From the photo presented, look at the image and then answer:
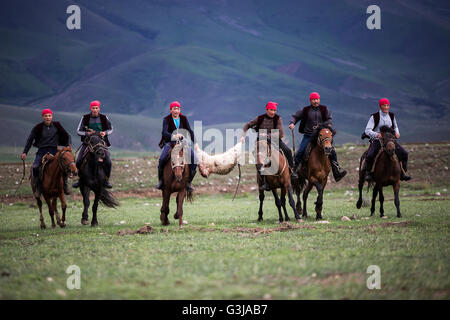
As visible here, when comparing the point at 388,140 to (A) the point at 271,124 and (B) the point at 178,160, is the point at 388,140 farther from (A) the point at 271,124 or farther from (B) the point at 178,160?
(B) the point at 178,160

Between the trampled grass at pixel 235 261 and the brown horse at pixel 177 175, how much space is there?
25.4 inches

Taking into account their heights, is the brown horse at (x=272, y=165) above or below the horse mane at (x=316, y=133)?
below

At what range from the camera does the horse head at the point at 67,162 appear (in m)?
14.9

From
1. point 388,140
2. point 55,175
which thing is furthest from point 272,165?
point 55,175

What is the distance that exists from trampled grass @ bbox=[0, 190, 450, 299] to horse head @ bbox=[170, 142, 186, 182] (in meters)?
1.39

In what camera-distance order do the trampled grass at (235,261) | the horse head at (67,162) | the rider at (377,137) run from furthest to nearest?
the rider at (377,137) → the horse head at (67,162) → the trampled grass at (235,261)

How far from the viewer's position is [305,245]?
10.9 metres

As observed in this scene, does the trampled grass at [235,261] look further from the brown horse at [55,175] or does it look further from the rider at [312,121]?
the rider at [312,121]

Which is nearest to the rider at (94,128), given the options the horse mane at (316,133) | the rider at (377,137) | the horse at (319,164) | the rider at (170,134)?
the rider at (170,134)

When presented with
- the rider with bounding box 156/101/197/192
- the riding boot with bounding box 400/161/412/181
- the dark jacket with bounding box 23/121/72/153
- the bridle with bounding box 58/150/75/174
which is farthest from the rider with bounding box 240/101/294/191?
the dark jacket with bounding box 23/121/72/153

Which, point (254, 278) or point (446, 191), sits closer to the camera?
point (254, 278)
